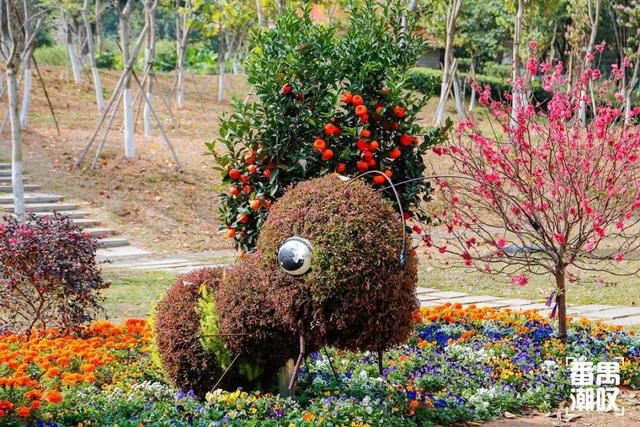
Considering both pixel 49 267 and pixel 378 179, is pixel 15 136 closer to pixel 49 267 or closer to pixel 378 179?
pixel 49 267

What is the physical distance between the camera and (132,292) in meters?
10.1

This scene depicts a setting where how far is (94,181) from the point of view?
16.3m

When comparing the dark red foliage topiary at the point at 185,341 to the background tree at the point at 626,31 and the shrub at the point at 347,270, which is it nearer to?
the shrub at the point at 347,270

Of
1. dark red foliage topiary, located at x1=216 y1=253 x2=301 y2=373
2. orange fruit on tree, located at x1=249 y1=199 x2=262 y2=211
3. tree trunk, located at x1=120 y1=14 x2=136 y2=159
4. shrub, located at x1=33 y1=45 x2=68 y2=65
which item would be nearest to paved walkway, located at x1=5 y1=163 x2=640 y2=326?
tree trunk, located at x1=120 y1=14 x2=136 y2=159

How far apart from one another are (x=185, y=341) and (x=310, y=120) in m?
1.88

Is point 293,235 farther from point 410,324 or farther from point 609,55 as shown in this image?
point 609,55

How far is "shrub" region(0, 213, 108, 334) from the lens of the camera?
22.9 feet

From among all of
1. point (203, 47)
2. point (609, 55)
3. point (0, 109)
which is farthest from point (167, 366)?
point (203, 47)

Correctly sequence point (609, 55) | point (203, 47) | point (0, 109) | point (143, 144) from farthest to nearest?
point (203, 47)
point (609, 55)
point (0, 109)
point (143, 144)

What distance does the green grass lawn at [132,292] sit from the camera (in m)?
8.96

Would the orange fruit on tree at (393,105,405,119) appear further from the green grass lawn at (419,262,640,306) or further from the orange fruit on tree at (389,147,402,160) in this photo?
the green grass lawn at (419,262,640,306)

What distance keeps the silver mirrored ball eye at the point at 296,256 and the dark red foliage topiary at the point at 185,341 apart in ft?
2.82

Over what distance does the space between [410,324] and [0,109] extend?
62.9 ft

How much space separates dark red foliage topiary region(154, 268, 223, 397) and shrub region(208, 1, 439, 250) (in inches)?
38.9
